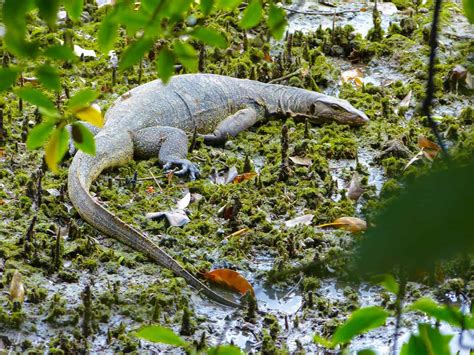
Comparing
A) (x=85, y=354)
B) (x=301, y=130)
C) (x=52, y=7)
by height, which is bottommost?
(x=301, y=130)

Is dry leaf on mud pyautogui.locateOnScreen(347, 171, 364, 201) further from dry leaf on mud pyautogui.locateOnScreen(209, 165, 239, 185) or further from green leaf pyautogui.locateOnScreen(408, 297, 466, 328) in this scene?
green leaf pyautogui.locateOnScreen(408, 297, 466, 328)

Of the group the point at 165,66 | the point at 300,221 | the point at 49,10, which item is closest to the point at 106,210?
the point at 300,221

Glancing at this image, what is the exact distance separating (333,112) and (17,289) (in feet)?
12.8

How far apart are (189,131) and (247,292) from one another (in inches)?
113

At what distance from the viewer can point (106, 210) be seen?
535 centimetres

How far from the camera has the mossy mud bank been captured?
4.48m

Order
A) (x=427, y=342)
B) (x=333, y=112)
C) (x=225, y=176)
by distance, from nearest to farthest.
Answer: (x=427, y=342) → (x=225, y=176) → (x=333, y=112)

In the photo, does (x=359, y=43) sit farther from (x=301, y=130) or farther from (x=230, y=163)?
(x=230, y=163)

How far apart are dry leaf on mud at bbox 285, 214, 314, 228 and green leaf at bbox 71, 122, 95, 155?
3508 mm

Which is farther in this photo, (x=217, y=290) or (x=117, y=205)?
(x=117, y=205)

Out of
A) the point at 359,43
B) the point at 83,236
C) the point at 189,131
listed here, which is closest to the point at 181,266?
the point at 83,236

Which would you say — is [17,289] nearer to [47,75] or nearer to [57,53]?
[47,75]

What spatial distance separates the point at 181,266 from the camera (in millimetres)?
5000

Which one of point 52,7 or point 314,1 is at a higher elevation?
point 52,7
